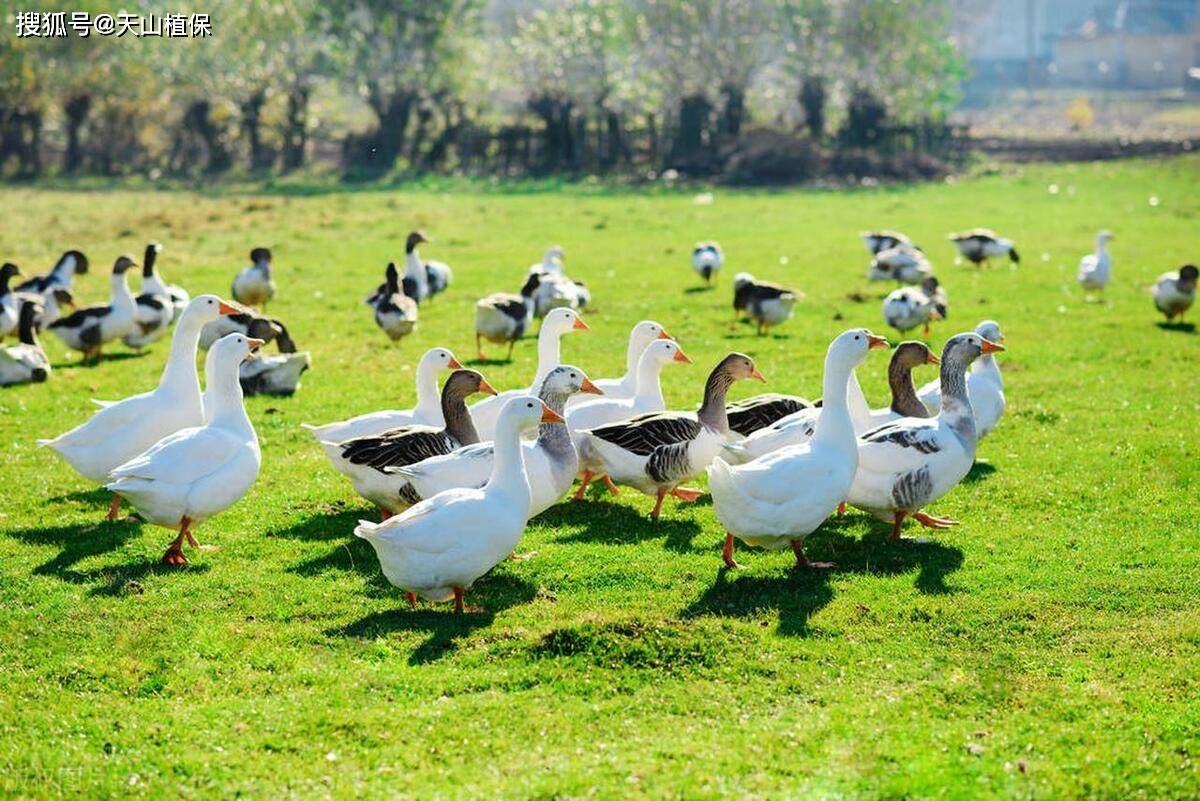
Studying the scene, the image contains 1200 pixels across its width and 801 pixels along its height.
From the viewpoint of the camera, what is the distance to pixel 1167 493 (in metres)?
10.8

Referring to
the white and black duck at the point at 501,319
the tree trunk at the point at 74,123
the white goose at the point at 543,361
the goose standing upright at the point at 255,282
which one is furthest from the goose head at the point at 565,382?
the tree trunk at the point at 74,123

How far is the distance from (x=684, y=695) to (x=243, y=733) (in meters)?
2.37

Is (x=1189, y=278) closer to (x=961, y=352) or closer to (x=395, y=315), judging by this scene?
(x=961, y=352)

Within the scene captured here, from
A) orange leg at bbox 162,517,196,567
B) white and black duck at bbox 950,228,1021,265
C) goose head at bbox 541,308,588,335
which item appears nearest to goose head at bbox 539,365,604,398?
goose head at bbox 541,308,588,335

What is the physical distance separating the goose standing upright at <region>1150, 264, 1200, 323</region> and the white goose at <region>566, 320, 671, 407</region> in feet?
32.8

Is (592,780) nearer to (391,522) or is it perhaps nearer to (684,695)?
(684,695)

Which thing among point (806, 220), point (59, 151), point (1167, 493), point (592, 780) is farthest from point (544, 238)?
point (59, 151)

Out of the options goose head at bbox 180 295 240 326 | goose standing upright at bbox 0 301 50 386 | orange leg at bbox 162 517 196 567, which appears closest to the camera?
orange leg at bbox 162 517 196 567

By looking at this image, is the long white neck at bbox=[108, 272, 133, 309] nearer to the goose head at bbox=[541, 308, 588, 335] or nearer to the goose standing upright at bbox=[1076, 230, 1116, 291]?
the goose head at bbox=[541, 308, 588, 335]

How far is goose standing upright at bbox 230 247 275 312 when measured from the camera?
2003 centimetres

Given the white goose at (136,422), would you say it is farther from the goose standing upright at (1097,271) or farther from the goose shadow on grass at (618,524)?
the goose standing upright at (1097,271)

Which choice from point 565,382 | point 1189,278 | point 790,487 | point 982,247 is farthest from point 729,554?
point 982,247

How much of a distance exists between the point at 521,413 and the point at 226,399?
2.53m

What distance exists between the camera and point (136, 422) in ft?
34.0
